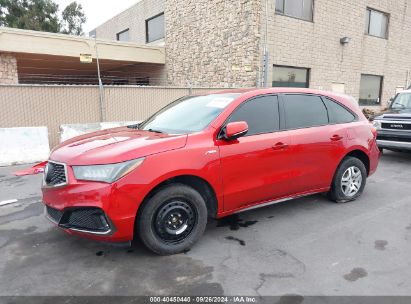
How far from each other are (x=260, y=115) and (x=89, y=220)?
2.22 meters

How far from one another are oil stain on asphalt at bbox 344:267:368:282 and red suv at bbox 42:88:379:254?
4.11ft

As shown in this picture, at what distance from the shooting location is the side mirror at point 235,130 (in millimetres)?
3453

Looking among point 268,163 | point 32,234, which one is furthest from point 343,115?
point 32,234

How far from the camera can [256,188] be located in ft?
12.6

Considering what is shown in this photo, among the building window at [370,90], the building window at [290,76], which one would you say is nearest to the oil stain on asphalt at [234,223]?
the building window at [290,76]

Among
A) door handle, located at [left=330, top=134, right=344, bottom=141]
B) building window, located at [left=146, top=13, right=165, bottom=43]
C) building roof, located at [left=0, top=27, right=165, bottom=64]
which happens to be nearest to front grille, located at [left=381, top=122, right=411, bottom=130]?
door handle, located at [left=330, top=134, right=344, bottom=141]

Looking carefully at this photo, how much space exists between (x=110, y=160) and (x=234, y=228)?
1789mm

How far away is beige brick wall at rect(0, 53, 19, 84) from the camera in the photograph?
13.8 meters

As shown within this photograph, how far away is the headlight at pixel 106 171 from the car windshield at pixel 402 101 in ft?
25.2

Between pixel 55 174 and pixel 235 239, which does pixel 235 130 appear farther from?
pixel 55 174

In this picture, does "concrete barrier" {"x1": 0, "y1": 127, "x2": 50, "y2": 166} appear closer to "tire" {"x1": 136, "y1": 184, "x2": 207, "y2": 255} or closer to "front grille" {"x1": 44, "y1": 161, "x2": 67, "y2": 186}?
"front grille" {"x1": 44, "y1": 161, "x2": 67, "y2": 186}

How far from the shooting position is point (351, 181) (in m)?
4.94

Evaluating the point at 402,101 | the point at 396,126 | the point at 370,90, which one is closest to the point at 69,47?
the point at 402,101

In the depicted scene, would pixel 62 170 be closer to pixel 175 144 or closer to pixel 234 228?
pixel 175 144
